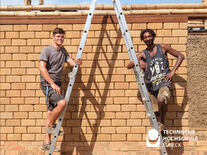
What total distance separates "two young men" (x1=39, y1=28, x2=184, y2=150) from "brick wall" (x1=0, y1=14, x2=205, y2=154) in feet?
1.40

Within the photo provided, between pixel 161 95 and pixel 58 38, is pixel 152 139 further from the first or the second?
pixel 58 38

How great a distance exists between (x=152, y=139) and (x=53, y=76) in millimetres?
1921

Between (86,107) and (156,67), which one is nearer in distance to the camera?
(156,67)

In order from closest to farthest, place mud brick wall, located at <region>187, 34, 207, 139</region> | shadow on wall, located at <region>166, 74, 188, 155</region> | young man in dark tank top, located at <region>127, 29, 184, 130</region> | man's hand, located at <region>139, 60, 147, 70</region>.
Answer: young man in dark tank top, located at <region>127, 29, 184, 130</region> → man's hand, located at <region>139, 60, 147, 70</region> → shadow on wall, located at <region>166, 74, 188, 155</region> → mud brick wall, located at <region>187, 34, 207, 139</region>

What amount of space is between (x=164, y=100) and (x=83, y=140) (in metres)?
1.62

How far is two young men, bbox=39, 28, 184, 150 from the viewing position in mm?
4352

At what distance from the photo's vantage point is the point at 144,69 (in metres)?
4.73

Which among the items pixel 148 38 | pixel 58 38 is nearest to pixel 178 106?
pixel 148 38

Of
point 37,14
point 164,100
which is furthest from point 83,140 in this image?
point 37,14

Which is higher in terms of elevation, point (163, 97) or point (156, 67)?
point (156, 67)

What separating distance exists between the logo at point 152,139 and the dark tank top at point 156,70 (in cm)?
69

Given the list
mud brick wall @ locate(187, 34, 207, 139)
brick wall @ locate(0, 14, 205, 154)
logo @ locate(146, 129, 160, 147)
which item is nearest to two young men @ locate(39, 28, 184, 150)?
logo @ locate(146, 129, 160, 147)

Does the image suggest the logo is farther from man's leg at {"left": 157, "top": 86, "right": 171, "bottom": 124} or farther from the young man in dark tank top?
man's leg at {"left": 157, "top": 86, "right": 171, "bottom": 124}

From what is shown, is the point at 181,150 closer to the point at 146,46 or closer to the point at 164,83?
the point at 164,83
